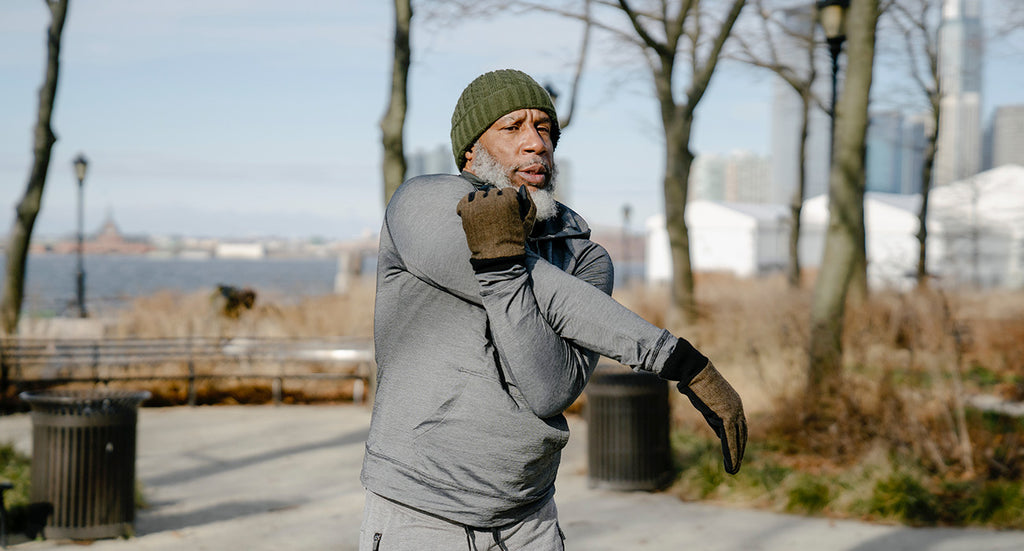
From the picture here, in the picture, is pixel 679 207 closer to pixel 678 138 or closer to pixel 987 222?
pixel 678 138

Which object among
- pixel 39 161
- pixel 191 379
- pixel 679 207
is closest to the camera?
pixel 191 379

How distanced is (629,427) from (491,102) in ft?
17.7

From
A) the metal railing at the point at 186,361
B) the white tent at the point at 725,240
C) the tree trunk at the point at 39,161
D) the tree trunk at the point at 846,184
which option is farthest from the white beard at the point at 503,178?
the white tent at the point at 725,240

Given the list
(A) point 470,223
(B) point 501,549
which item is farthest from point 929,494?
(A) point 470,223

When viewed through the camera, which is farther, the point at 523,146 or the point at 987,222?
the point at 987,222

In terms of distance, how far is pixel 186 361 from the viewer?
508 inches

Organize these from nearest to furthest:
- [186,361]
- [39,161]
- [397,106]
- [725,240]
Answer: [397,106], [186,361], [39,161], [725,240]

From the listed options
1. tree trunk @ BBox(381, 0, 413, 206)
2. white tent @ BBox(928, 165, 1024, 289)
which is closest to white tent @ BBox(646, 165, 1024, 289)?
white tent @ BBox(928, 165, 1024, 289)

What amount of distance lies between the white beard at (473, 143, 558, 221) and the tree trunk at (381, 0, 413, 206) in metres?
8.75

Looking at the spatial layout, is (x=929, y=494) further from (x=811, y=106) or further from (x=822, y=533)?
(x=811, y=106)

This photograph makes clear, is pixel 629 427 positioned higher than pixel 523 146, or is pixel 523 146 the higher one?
pixel 523 146

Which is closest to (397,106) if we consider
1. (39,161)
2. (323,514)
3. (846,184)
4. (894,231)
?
(846,184)

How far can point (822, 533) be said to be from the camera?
20.4 feet

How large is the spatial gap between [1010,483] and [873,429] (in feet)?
3.71
